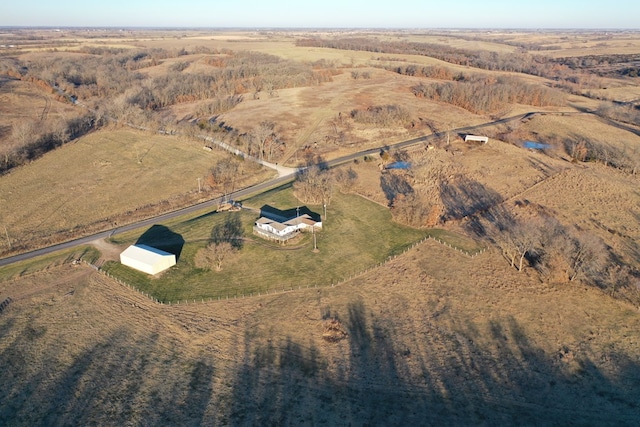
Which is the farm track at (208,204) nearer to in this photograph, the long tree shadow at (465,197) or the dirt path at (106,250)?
the dirt path at (106,250)

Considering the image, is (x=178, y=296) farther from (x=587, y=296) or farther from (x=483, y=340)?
(x=587, y=296)

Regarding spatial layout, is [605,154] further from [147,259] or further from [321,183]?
[147,259]

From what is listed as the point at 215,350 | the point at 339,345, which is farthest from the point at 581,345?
the point at 215,350

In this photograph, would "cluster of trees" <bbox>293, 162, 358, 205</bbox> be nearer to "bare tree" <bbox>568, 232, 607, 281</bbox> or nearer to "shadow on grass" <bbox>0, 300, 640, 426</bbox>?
"shadow on grass" <bbox>0, 300, 640, 426</bbox>

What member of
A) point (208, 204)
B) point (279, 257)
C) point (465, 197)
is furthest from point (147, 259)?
point (465, 197)

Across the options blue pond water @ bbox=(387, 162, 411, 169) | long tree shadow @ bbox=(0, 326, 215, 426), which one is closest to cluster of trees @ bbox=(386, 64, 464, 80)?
blue pond water @ bbox=(387, 162, 411, 169)
